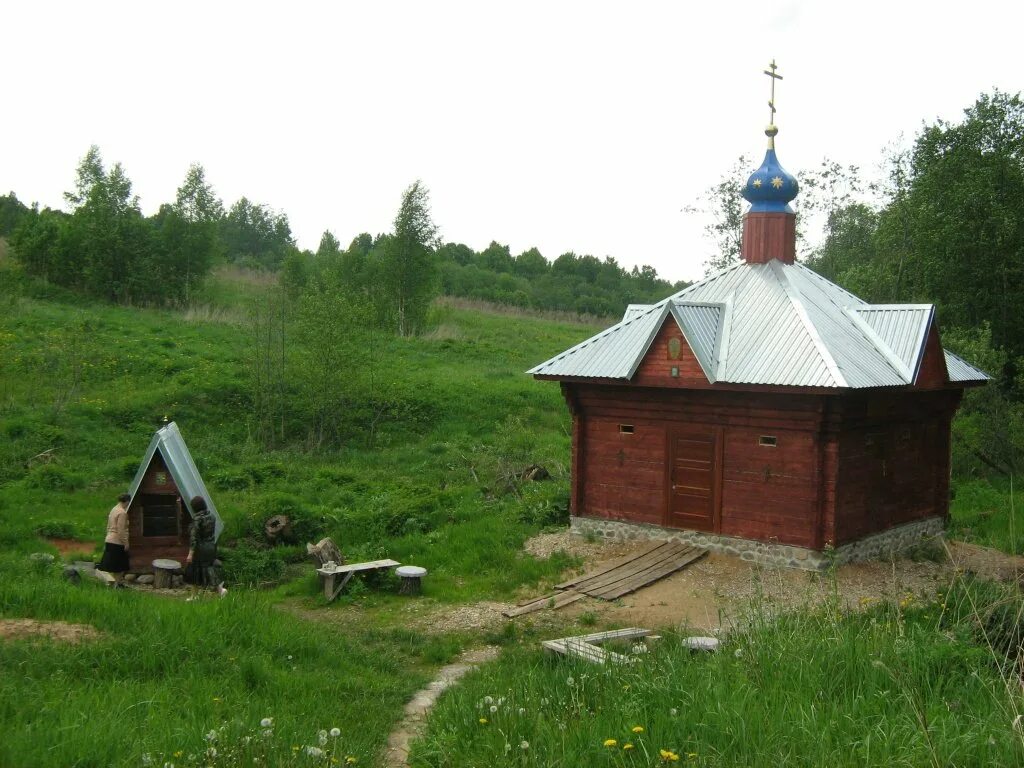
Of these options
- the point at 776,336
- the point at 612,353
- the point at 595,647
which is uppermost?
the point at 776,336

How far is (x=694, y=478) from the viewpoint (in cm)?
1509

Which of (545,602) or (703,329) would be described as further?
(703,329)

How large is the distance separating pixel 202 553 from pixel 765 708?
984 cm

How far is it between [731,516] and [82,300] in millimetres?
26924

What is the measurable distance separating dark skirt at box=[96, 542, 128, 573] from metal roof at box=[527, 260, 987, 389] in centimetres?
716

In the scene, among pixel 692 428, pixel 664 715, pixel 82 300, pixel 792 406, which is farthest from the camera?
pixel 82 300

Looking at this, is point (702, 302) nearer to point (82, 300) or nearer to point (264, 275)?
point (82, 300)

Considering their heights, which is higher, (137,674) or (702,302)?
(702,302)

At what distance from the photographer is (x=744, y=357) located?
47.7 ft

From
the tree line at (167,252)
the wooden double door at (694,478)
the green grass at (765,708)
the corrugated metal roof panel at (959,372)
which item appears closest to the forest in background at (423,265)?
the tree line at (167,252)

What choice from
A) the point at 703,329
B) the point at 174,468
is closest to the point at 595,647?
the point at 703,329

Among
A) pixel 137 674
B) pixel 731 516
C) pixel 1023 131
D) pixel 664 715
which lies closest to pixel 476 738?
pixel 664 715

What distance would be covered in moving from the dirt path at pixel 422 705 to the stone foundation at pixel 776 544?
16.2ft

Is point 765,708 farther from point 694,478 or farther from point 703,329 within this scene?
point 703,329
